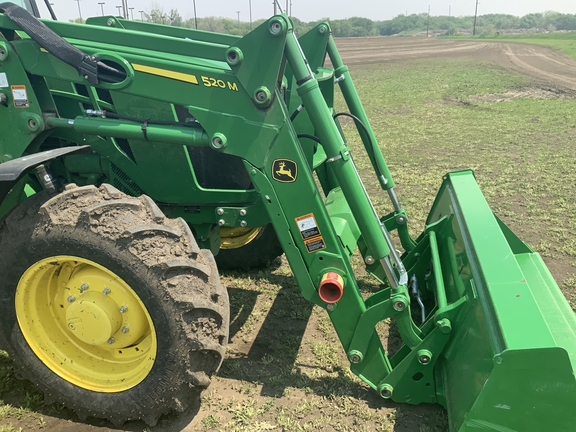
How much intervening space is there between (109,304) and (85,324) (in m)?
0.18

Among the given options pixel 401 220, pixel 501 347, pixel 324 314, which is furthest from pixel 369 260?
pixel 501 347

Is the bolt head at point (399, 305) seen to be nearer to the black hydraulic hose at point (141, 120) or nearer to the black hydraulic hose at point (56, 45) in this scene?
the black hydraulic hose at point (141, 120)

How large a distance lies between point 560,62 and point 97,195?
26.8 meters

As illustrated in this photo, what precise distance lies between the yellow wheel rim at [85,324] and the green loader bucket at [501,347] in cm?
159

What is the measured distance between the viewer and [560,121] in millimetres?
10625

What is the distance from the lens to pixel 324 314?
3828mm

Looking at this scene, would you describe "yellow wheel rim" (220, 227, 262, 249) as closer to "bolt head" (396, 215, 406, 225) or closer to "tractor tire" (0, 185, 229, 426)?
"bolt head" (396, 215, 406, 225)

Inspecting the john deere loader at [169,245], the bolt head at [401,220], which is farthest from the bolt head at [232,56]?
the bolt head at [401,220]

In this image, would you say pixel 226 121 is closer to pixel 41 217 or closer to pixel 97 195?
pixel 97 195

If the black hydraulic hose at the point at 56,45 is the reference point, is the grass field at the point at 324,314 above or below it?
below

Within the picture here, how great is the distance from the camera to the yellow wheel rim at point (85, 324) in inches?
102

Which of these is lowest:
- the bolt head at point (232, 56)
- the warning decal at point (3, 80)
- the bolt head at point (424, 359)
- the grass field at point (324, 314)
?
the grass field at point (324, 314)

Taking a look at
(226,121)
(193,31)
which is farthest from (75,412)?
(193,31)

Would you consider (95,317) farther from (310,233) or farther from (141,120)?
(310,233)
